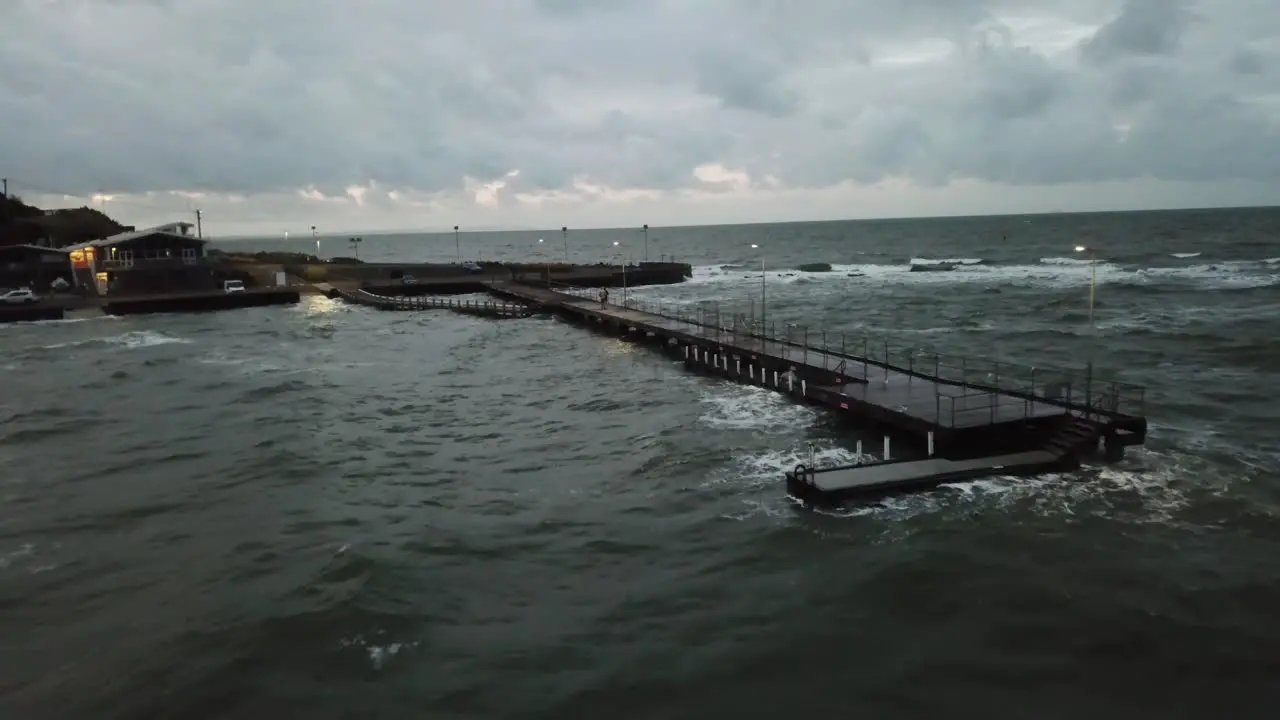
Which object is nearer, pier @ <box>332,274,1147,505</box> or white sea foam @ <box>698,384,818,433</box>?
pier @ <box>332,274,1147,505</box>

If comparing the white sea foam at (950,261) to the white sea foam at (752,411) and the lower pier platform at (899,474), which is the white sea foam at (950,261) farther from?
the lower pier platform at (899,474)

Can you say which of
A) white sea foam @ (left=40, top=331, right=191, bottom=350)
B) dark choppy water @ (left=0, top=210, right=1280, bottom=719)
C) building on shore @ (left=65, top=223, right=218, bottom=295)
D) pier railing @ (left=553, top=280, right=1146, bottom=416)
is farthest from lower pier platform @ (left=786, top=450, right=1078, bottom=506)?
building on shore @ (left=65, top=223, right=218, bottom=295)

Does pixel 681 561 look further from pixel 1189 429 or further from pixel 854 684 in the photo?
pixel 1189 429

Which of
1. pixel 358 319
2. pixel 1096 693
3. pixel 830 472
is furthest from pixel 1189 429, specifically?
pixel 358 319

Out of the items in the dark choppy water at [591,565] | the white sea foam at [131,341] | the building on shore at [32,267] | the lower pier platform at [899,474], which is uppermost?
the building on shore at [32,267]

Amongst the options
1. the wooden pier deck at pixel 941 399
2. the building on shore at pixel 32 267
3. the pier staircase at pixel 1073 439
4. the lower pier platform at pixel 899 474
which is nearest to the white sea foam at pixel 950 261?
the wooden pier deck at pixel 941 399

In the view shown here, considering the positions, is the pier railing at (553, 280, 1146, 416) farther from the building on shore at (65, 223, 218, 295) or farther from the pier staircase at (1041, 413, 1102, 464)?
the building on shore at (65, 223, 218, 295)
